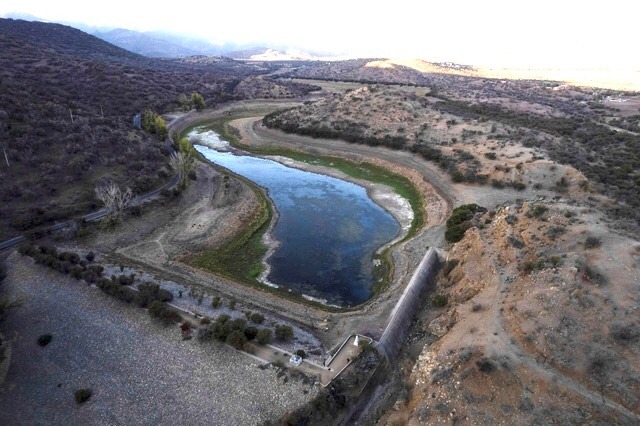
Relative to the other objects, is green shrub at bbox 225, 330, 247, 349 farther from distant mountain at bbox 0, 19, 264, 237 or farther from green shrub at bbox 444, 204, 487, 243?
distant mountain at bbox 0, 19, 264, 237

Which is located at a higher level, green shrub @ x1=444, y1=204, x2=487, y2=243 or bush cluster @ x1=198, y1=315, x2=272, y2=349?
green shrub @ x1=444, y1=204, x2=487, y2=243

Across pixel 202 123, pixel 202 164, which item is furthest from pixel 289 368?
pixel 202 123

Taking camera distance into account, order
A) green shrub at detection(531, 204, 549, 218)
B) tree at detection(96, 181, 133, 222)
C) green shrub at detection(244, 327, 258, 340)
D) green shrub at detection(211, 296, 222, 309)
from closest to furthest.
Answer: green shrub at detection(244, 327, 258, 340) → green shrub at detection(211, 296, 222, 309) → green shrub at detection(531, 204, 549, 218) → tree at detection(96, 181, 133, 222)

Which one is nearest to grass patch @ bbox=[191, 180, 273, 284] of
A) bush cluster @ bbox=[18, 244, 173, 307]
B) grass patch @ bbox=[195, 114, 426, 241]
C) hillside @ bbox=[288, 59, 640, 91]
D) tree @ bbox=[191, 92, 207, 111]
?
bush cluster @ bbox=[18, 244, 173, 307]

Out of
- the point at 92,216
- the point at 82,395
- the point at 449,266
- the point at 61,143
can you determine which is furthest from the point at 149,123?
the point at 449,266

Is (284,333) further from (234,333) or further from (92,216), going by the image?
(92,216)
